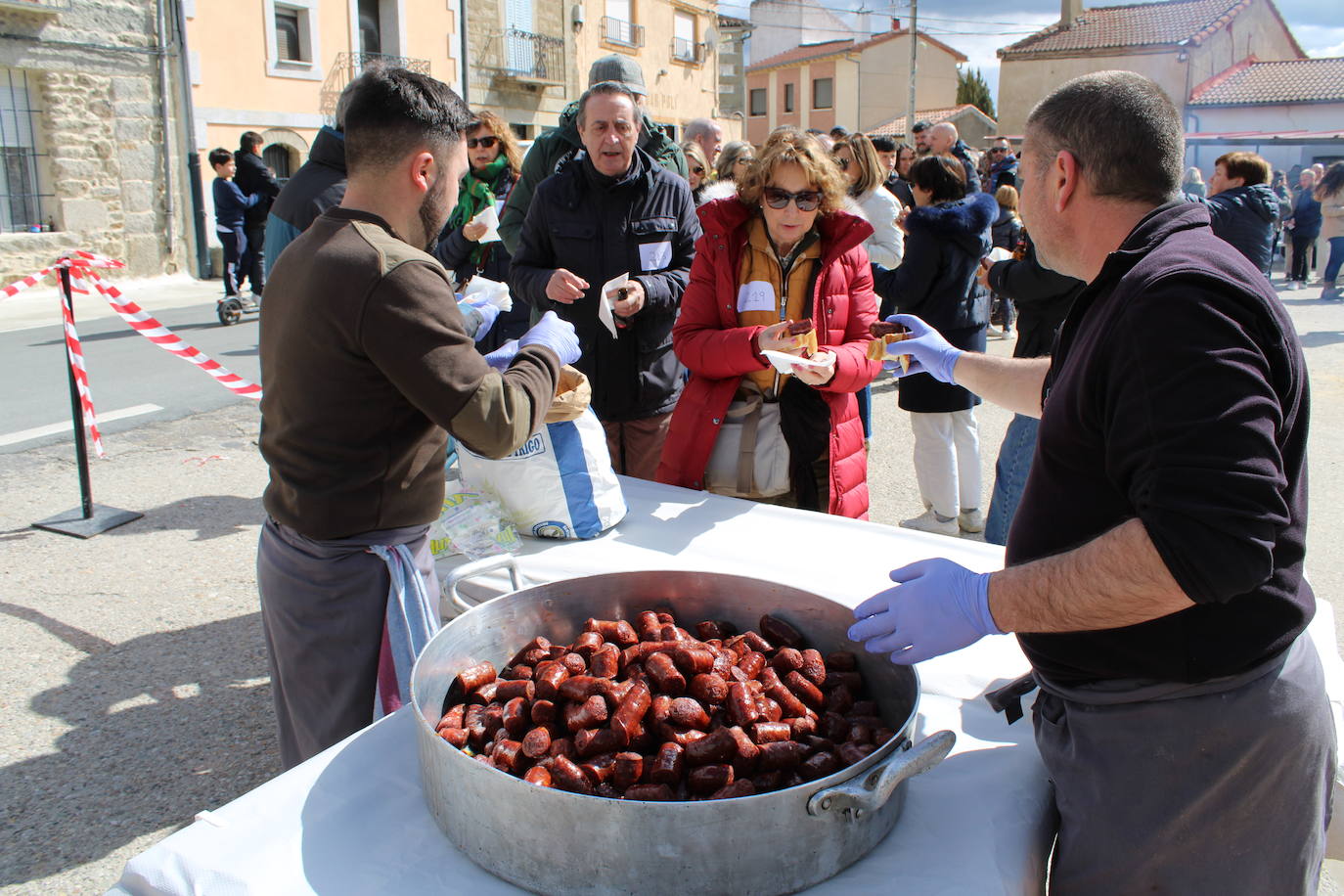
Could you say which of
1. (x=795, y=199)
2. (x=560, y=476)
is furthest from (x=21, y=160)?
(x=560, y=476)

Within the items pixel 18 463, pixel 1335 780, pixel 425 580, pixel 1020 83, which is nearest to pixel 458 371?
pixel 425 580

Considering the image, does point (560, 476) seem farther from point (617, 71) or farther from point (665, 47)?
point (665, 47)

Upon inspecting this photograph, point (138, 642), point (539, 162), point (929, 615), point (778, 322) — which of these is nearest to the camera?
point (929, 615)

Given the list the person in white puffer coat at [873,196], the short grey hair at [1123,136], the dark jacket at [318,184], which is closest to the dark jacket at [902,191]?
the person in white puffer coat at [873,196]

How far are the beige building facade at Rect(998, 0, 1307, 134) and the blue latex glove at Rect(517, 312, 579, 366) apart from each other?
32852mm

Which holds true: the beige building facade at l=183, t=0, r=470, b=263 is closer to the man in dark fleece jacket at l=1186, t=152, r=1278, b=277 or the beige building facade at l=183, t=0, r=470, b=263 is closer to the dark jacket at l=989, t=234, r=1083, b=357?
the man in dark fleece jacket at l=1186, t=152, r=1278, b=277

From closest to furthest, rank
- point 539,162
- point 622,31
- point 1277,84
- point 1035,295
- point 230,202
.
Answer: point 1035,295
point 539,162
point 230,202
point 622,31
point 1277,84

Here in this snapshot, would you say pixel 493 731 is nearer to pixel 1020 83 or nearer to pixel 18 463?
pixel 18 463

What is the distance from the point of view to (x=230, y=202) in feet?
38.3

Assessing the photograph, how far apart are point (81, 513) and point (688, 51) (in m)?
30.9

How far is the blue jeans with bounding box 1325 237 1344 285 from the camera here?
14141mm

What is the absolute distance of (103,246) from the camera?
15078 mm

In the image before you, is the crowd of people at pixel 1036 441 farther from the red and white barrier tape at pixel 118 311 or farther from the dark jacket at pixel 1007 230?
the dark jacket at pixel 1007 230

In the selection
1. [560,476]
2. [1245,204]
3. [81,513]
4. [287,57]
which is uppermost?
[287,57]
